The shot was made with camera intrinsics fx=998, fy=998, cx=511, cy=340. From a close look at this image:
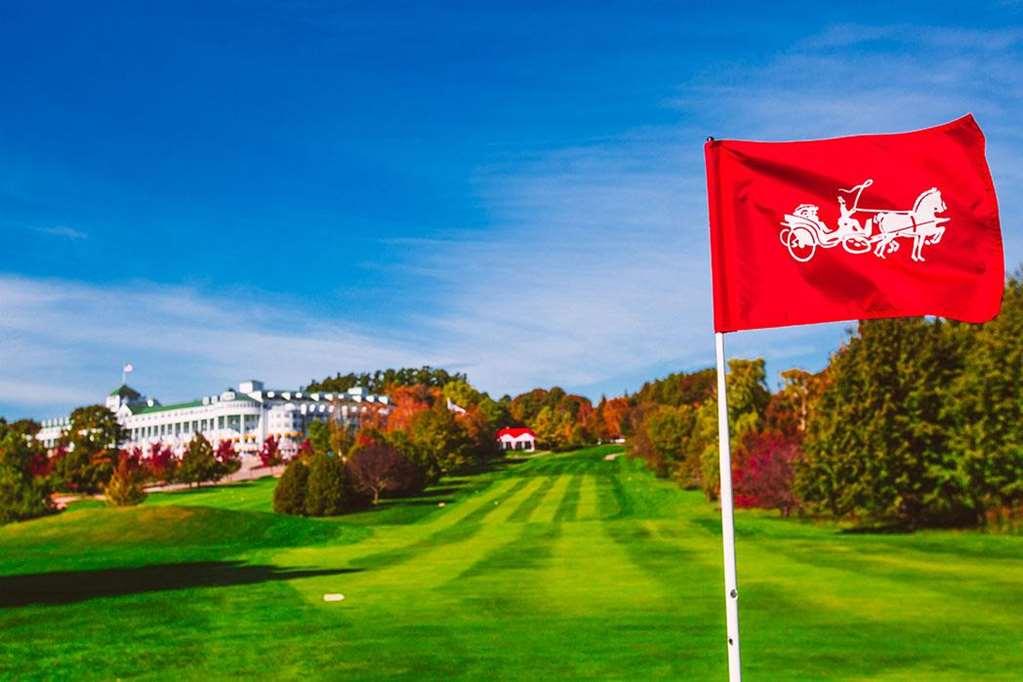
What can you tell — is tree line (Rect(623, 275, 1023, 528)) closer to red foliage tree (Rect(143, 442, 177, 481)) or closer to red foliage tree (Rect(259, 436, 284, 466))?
red foliage tree (Rect(143, 442, 177, 481))

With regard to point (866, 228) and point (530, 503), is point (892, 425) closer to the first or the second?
point (530, 503)

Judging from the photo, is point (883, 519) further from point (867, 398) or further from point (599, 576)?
point (599, 576)

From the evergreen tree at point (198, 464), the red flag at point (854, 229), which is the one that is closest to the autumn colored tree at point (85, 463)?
the evergreen tree at point (198, 464)

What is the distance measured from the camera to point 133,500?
63.4 meters

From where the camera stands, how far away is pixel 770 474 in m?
55.4

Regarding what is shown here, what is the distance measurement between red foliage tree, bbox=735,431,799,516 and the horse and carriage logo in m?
43.4

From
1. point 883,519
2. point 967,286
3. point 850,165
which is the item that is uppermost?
point 850,165

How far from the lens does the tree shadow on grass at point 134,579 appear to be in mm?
25938

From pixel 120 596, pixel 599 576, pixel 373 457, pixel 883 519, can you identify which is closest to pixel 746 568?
pixel 599 576

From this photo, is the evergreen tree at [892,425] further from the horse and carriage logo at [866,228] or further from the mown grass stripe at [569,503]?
the horse and carriage logo at [866,228]

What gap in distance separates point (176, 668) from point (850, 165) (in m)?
12.3

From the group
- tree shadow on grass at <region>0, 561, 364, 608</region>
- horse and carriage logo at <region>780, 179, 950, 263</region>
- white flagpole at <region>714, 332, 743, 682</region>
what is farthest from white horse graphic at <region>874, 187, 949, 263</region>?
tree shadow on grass at <region>0, 561, 364, 608</region>

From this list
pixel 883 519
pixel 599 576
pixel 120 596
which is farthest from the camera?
pixel 883 519

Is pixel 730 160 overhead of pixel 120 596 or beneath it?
overhead
